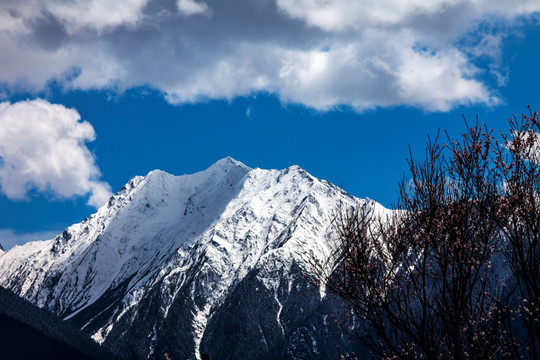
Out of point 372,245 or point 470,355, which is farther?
point 372,245

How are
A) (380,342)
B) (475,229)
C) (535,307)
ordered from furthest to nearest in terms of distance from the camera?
(380,342), (475,229), (535,307)

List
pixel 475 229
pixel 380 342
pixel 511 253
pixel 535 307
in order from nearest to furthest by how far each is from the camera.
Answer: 1. pixel 535 307
2. pixel 475 229
3. pixel 511 253
4. pixel 380 342

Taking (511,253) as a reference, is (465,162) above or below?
above

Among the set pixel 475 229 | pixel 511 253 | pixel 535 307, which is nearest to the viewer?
pixel 535 307

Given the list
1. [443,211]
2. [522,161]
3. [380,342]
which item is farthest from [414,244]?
[380,342]

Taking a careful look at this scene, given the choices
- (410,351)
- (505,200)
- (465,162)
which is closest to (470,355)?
(410,351)

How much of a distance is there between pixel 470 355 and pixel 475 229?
4.36 meters

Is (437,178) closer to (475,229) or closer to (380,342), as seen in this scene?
(475,229)

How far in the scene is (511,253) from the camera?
1995 centimetres

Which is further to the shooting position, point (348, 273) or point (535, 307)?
point (348, 273)

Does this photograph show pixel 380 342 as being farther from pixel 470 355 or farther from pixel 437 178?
pixel 437 178

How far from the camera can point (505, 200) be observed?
59.8ft

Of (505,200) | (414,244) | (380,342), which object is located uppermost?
(505,200)

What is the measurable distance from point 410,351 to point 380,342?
477cm
